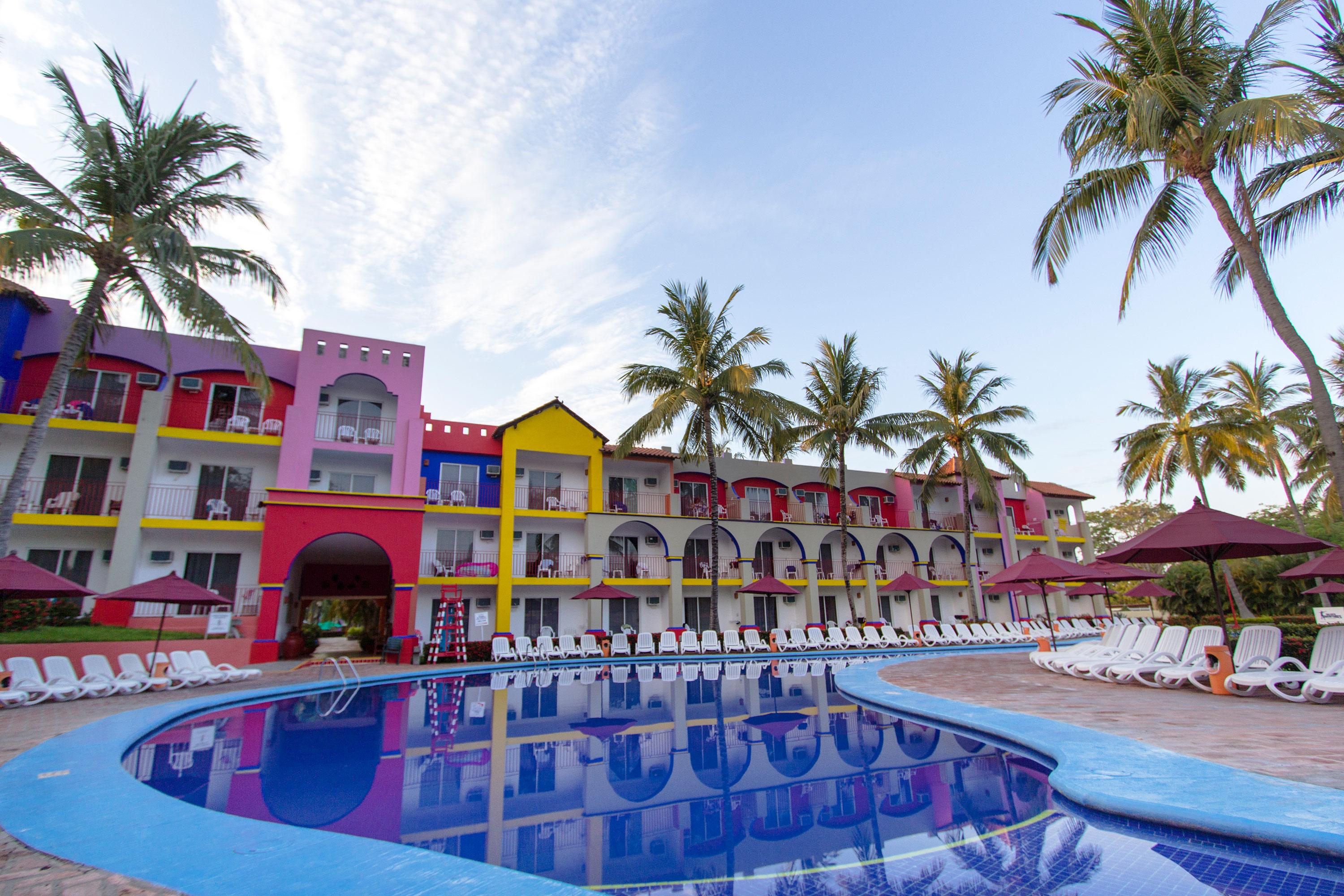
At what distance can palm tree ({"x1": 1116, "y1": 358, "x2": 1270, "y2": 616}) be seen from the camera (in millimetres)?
25031

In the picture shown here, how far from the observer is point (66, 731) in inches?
313

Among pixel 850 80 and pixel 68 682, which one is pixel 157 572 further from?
pixel 850 80

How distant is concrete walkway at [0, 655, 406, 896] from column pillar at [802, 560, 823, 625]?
15370mm

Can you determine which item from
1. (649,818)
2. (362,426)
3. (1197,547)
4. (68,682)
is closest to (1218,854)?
(649,818)

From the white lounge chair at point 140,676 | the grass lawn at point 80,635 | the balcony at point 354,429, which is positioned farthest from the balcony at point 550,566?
the white lounge chair at point 140,676

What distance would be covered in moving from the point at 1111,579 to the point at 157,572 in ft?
81.4

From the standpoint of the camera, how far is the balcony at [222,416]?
19.3 m

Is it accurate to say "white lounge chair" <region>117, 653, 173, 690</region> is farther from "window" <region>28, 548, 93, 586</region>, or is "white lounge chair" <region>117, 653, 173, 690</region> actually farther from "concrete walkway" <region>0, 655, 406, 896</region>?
"window" <region>28, 548, 93, 586</region>

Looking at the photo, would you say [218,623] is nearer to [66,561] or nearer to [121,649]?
[121,649]

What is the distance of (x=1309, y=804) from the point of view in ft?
14.2

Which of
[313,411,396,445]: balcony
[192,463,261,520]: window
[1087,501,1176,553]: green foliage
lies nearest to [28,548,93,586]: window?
[192,463,261,520]: window

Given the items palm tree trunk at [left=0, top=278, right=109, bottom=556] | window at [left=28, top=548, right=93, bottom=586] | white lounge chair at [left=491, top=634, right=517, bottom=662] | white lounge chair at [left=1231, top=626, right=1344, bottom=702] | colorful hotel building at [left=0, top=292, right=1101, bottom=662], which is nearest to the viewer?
white lounge chair at [left=1231, top=626, right=1344, bottom=702]

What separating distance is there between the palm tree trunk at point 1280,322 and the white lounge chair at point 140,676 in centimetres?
1990

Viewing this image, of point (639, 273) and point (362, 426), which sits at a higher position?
point (639, 273)
